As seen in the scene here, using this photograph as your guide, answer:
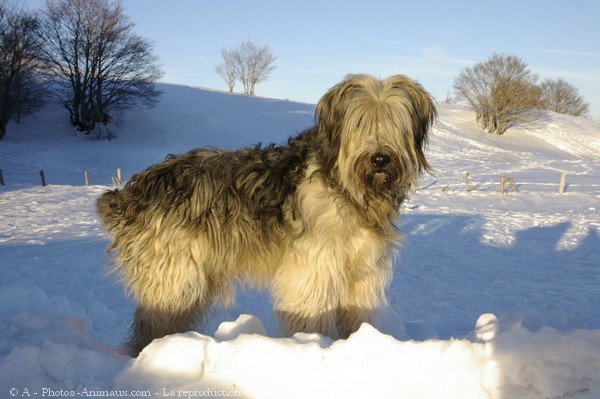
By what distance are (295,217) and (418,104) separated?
1.32 metres

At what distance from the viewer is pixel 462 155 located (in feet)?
132

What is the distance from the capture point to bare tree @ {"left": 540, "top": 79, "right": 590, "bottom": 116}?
78.8 m

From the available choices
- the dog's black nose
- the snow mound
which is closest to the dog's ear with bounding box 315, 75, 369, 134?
the dog's black nose

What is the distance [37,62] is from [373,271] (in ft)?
141

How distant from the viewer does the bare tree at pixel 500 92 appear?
2067 inches

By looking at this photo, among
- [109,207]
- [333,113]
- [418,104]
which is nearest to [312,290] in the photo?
[333,113]

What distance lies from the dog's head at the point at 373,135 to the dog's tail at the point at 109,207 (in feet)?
5.90

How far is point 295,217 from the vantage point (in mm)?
3738

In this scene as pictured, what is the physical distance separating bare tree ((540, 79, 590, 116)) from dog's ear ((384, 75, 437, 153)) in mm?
85673

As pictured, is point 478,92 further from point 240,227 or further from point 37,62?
point 240,227

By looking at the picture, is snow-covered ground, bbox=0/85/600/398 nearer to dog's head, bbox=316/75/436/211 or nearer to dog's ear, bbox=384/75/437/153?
dog's ear, bbox=384/75/437/153

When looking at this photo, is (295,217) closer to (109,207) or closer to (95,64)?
(109,207)

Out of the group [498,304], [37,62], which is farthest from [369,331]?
[37,62]

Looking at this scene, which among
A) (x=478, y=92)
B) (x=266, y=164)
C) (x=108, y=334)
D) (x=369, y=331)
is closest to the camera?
(x=369, y=331)
